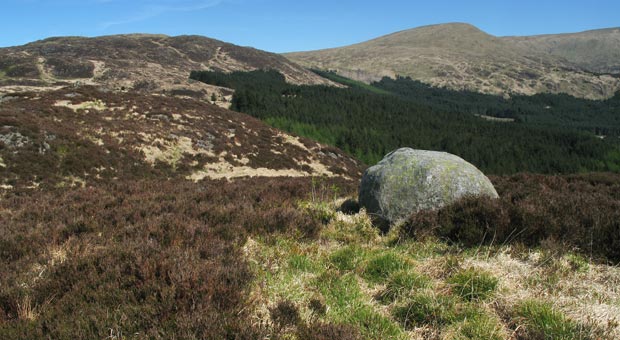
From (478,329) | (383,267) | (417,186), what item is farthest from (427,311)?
(417,186)

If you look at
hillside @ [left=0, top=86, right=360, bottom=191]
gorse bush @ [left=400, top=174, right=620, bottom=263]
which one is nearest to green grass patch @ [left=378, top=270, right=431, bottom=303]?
gorse bush @ [left=400, top=174, right=620, bottom=263]

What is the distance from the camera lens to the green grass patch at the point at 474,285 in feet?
14.3

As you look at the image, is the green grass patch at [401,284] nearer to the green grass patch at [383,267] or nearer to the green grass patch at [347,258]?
the green grass patch at [383,267]

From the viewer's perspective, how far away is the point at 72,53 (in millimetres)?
127750

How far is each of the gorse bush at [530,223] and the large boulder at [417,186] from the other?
59cm

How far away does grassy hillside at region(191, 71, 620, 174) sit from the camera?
98875mm

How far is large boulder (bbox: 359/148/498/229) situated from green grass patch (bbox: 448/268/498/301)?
321 cm

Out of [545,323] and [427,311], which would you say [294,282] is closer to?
[427,311]

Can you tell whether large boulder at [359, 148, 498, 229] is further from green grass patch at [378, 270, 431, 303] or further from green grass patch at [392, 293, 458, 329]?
green grass patch at [392, 293, 458, 329]

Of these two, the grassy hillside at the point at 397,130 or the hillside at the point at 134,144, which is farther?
the grassy hillside at the point at 397,130

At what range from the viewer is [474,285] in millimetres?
4500

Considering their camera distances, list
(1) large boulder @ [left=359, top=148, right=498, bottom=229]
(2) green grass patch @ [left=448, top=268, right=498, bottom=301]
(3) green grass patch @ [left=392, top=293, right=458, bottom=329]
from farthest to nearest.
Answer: (1) large boulder @ [left=359, top=148, right=498, bottom=229]
(2) green grass patch @ [left=448, top=268, right=498, bottom=301]
(3) green grass patch @ [left=392, top=293, right=458, bottom=329]

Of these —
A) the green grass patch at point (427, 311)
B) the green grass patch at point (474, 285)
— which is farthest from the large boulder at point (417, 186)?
the green grass patch at point (427, 311)

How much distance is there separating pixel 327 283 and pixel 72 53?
521ft
